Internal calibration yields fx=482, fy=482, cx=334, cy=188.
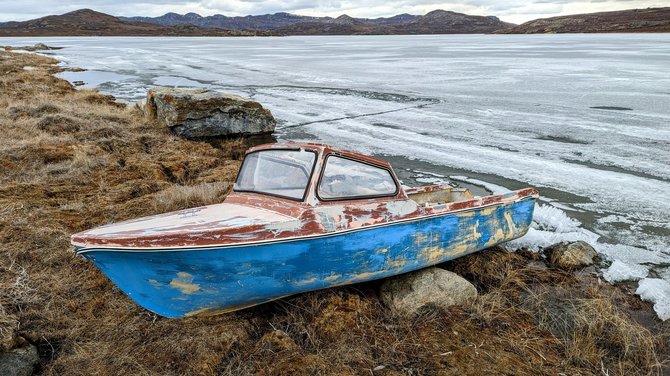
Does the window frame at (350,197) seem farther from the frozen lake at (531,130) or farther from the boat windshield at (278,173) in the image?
the frozen lake at (531,130)

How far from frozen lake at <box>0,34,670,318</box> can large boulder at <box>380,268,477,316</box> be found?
1.99m

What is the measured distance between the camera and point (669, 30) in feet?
262

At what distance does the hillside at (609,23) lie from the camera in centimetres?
9158

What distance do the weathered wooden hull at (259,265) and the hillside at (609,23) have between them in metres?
97.0

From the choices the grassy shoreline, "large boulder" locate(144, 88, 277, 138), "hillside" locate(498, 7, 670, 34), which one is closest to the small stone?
the grassy shoreline

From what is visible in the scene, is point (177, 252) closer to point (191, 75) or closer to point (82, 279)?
point (82, 279)

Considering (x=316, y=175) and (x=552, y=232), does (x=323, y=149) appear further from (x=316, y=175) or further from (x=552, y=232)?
(x=552, y=232)

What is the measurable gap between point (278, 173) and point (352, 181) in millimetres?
758

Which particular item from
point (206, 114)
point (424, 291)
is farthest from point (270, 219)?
point (206, 114)

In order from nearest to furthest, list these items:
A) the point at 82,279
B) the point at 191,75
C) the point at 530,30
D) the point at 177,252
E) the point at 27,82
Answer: the point at 177,252 < the point at 82,279 < the point at 27,82 < the point at 191,75 < the point at 530,30

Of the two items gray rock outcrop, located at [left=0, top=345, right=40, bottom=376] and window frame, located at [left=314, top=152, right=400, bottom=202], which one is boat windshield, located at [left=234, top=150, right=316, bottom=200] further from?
gray rock outcrop, located at [left=0, top=345, right=40, bottom=376]

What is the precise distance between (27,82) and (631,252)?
69.6 feet

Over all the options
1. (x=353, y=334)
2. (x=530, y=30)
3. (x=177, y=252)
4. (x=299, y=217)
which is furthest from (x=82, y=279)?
(x=530, y=30)

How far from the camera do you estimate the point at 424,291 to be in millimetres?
4738
